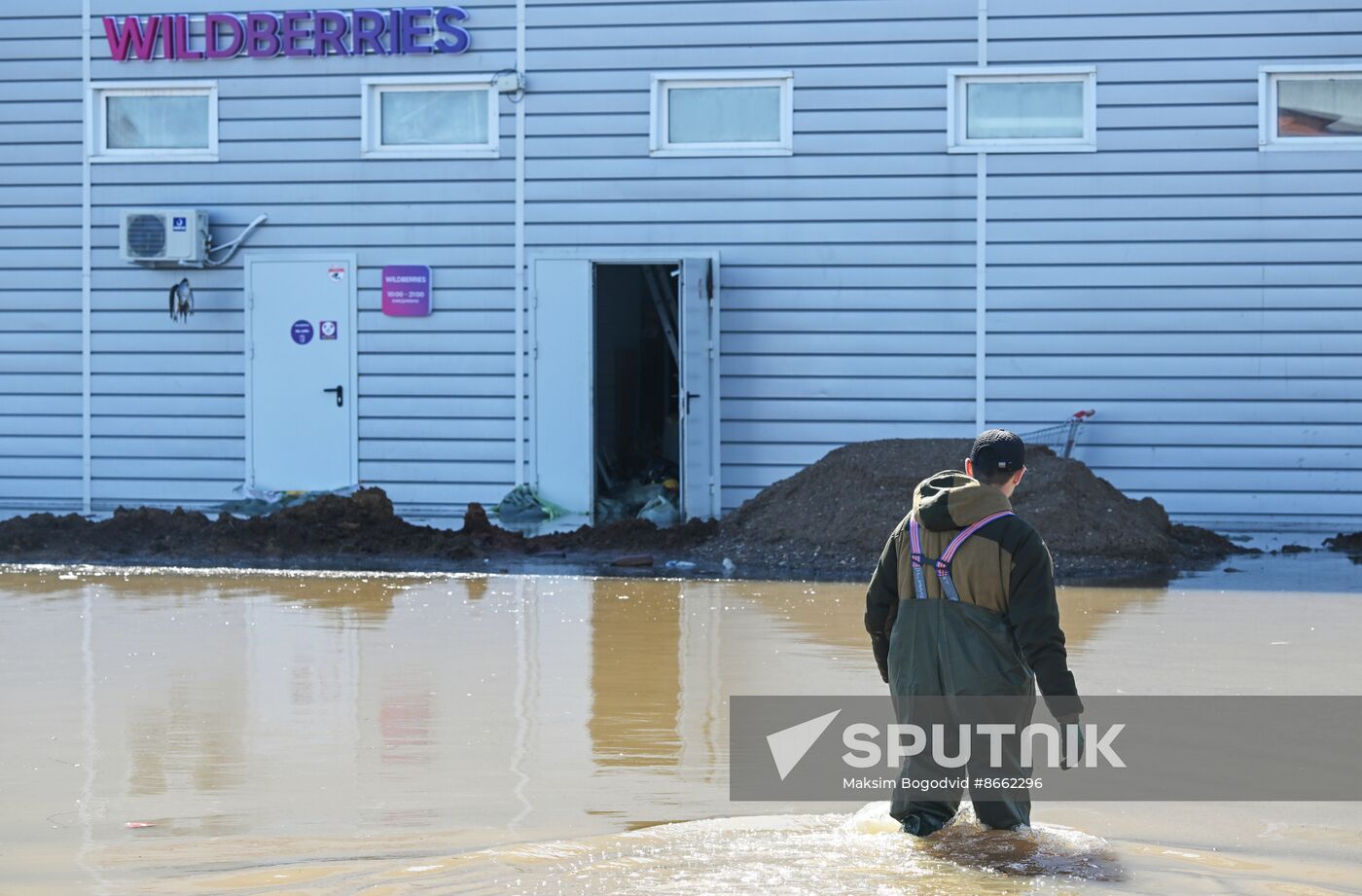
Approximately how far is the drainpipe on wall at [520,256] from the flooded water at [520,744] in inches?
148

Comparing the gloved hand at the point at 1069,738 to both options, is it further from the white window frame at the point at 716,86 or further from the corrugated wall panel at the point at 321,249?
the corrugated wall panel at the point at 321,249

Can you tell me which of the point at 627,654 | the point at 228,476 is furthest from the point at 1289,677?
the point at 228,476

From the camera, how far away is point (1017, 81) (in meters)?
13.7

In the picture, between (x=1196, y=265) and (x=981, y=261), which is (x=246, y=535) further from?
(x=1196, y=265)

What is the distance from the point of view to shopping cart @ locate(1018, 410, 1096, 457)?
13413 millimetres

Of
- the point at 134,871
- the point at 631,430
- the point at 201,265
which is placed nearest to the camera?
the point at 134,871

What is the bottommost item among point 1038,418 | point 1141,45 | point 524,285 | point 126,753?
point 126,753

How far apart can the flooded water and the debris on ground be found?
130 cm

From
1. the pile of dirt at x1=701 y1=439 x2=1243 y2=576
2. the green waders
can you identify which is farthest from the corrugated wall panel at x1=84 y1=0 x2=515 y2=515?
the green waders

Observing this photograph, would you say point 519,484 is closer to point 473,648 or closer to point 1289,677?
point 473,648

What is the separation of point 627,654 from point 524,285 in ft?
21.7

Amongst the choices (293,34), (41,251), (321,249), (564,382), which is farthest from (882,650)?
(41,251)

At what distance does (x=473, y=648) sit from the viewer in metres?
8.31

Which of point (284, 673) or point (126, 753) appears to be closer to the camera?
point (126, 753)
